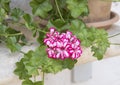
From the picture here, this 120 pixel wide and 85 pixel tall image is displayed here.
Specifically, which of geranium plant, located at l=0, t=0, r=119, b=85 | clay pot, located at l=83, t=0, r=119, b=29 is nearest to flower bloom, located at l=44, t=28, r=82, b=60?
geranium plant, located at l=0, t=0, r=119, b=85

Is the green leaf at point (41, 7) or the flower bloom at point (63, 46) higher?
the green leaf at point (41, 7)

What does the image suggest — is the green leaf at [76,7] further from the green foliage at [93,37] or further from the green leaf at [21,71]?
the green leaf at [21,71]

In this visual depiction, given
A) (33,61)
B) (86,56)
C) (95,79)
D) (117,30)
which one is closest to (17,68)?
(33,61)

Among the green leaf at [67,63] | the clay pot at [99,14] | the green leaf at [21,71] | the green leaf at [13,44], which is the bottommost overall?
the green leaf at [21,71]

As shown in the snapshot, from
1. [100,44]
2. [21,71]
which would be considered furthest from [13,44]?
[100,44]

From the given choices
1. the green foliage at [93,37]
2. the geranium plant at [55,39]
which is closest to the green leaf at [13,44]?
the geranium plant at [55,39]

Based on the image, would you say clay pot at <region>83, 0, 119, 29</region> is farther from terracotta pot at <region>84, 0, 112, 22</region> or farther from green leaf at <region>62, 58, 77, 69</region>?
green leaf at <region>62, 58, 77, 69</region>

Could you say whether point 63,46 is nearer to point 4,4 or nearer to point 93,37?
point 93,37
